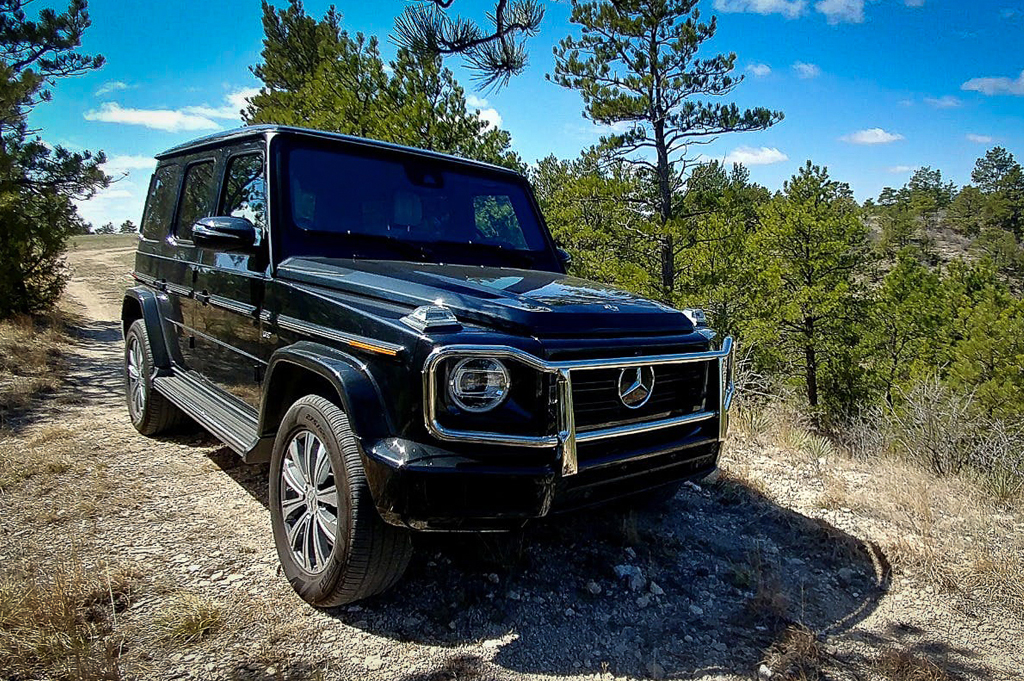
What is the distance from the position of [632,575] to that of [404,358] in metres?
1.61

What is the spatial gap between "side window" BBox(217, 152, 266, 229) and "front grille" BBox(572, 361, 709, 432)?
1984mm

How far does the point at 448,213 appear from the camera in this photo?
148 inches

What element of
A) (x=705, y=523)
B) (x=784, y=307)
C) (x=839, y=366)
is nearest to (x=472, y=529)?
(x=705, y=523)

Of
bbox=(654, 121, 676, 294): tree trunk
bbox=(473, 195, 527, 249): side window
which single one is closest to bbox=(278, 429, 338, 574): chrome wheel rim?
bbox=(473, 195, 527, 249): side window

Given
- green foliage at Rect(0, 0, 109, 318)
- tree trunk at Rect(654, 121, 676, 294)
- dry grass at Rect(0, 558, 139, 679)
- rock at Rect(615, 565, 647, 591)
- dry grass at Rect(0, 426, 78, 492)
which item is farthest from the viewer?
tree trunk at Rect(654, 121, 676, 294)

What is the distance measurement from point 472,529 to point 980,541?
2.96 m

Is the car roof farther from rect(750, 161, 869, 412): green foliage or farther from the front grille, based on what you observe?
rect(750, 161, 869, 412): green foliage

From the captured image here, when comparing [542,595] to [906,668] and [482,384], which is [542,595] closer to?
[482,384]

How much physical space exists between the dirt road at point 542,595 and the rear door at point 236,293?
2.66ft

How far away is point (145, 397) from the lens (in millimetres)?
4777

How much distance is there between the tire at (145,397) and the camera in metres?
4.68

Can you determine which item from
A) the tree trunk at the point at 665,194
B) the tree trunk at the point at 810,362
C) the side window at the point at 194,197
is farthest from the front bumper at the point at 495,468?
the tree trunk at the point at 810,362

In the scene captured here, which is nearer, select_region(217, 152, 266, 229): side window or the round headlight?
the round headlight

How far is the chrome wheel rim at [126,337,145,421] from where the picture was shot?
4.88 meters
